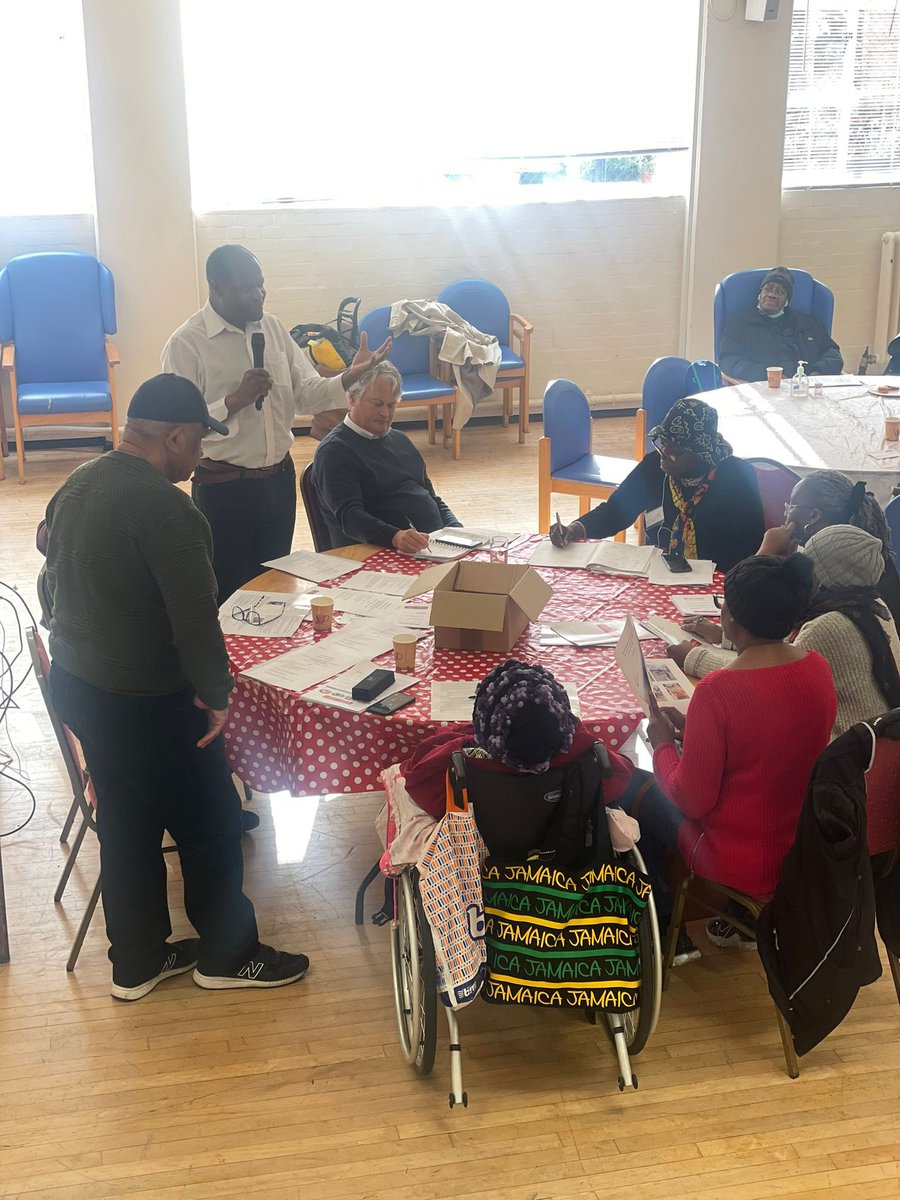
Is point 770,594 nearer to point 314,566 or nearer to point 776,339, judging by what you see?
point 314,566

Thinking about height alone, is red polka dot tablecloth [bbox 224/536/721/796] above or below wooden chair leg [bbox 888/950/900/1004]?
above

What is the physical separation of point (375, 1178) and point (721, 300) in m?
5.88

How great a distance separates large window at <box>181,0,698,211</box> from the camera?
8.02 meters

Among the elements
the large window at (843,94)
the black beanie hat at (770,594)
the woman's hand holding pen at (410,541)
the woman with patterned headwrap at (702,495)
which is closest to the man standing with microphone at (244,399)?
the woman's hand holding pen at (410,541)

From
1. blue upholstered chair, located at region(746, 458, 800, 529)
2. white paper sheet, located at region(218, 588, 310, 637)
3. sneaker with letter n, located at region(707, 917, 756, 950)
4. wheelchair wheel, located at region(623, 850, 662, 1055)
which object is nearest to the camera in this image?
wheelchair wheel, located at region(623, 850, 662, 1055)

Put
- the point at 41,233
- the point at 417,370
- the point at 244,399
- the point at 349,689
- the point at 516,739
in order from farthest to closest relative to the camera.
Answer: the point at 417,370
the point at 41,233
the point at 244,399
the point at 349,689
the point at 516,739

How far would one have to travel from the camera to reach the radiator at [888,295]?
9.15 meters

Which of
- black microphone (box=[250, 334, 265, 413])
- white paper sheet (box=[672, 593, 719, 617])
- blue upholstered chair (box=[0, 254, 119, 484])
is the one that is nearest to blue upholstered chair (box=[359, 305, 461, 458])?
blue upholstered chair (box=[0, 254, 119, 484])

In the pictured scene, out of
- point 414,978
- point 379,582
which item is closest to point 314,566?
point 379,582

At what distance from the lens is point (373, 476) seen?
4379 mm

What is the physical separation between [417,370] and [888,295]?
3.76 metres

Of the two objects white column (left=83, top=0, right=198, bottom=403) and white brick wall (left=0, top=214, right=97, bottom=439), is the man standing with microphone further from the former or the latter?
white brick wall (left=0, top=214, right=97, bottom=439)

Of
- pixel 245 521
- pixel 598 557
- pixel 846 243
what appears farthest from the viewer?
pixel 846 243

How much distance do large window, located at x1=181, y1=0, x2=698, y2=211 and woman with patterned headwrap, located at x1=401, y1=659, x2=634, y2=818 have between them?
252 inches
